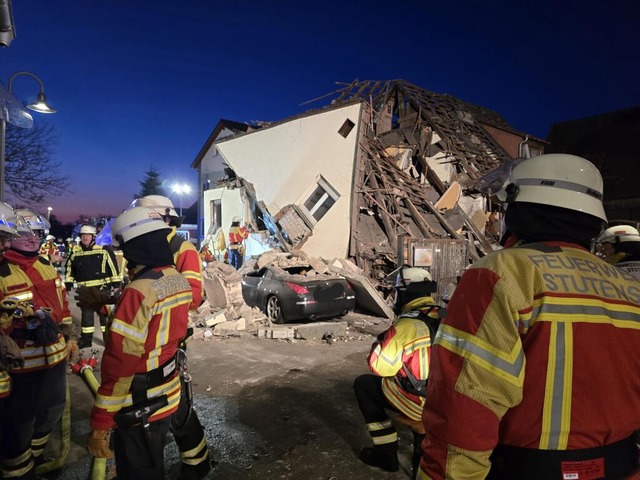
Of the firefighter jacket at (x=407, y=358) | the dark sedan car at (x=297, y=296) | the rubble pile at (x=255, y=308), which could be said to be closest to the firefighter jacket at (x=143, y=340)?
the firefighter jacket at (x=407, y=358)

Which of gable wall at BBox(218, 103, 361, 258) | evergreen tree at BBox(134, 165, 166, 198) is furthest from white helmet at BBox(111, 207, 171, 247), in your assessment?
evergreen tree at BBox(134, 165, 166, 198)

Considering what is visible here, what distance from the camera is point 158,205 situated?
459 centimetres

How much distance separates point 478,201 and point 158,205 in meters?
14.9

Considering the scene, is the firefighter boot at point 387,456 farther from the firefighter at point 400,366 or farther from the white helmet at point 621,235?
the white helmet at point 621,235

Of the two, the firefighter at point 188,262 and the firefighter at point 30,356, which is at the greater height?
the firefighter at point 188,262

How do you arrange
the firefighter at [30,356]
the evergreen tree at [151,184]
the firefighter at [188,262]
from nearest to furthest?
1. the firefighter at [30,356]
2. the firefighter at [188,262]
3. the evergreen tree at [151,184]

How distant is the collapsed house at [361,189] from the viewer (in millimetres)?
12172

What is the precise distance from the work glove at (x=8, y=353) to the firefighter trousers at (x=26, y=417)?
17 cm

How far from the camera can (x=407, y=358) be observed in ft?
9.53

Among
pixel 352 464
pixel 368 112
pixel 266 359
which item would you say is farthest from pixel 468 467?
pixel 368 112

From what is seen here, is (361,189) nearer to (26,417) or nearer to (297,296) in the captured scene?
(297,296)

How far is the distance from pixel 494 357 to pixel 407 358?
178cm

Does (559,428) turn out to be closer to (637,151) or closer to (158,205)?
(158,205)

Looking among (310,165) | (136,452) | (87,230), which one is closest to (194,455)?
(136,452)
